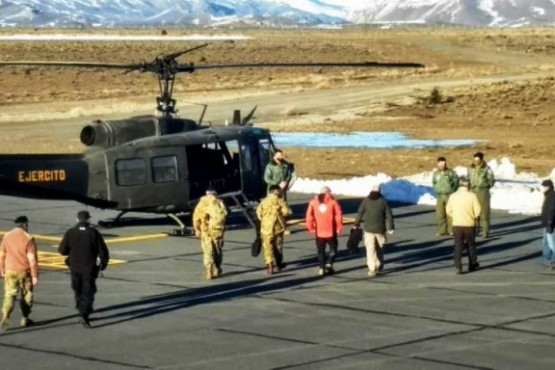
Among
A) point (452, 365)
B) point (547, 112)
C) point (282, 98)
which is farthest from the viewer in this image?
point (282, 98)

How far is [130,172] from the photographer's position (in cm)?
2791

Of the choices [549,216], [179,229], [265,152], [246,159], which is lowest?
[179,229]

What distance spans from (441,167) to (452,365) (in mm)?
11440

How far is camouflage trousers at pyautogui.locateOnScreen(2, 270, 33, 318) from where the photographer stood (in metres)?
18.5

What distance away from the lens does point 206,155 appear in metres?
28.3

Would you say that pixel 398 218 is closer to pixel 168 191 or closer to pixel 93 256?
pixel 168 191

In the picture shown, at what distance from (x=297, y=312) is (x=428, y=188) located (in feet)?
48.8

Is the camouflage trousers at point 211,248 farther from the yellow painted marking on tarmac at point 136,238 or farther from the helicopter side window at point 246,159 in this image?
the helicopter side window at point 246,159

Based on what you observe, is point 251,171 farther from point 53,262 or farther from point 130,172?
point 53,262

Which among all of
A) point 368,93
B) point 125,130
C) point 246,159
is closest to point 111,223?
point 125,130

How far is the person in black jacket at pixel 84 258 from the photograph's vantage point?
18.6 m

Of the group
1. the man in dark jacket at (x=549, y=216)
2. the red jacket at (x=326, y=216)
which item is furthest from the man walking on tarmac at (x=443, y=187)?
the red jacket at (x=326, y=216)

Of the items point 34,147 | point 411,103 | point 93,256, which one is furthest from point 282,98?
point 93,256

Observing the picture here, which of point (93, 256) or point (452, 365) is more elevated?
point (93, 256)
